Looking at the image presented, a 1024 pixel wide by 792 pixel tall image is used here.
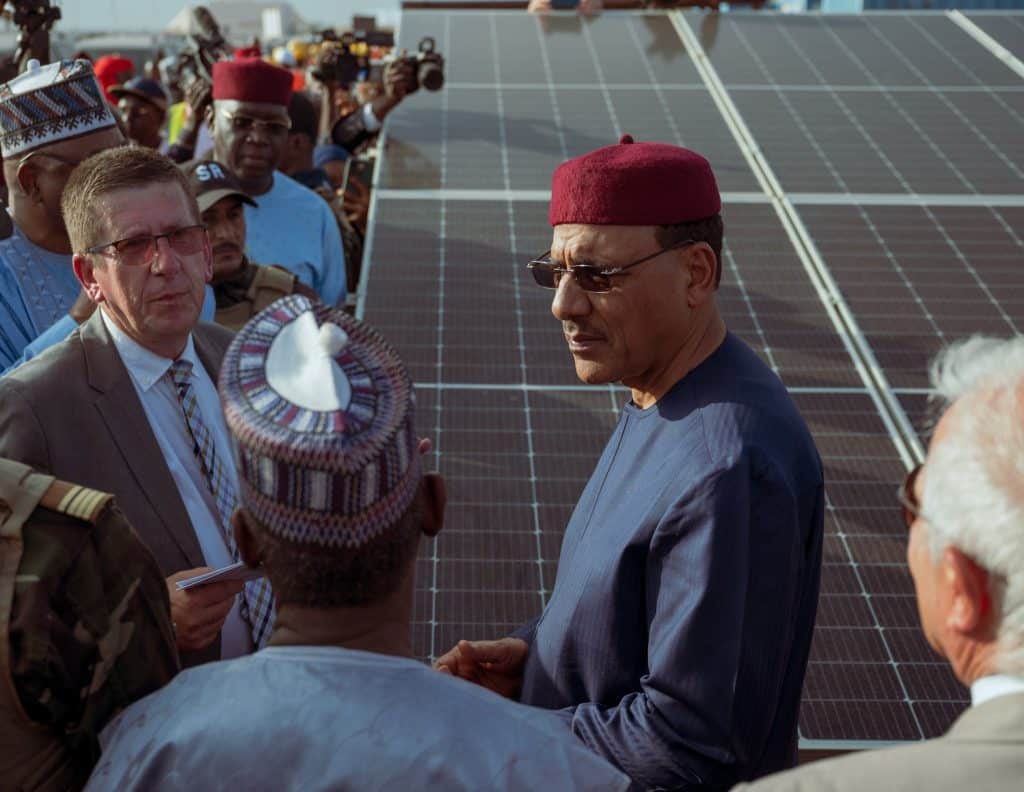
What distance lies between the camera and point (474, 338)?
4672 mm

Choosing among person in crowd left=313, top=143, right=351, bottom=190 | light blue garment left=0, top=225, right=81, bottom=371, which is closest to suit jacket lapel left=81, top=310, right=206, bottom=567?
light blue garment left=0, top=225, right=81, bottom=371

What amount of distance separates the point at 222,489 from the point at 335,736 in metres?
1.49

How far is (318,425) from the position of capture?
1808 mm

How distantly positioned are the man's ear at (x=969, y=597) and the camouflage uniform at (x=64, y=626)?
131 cm

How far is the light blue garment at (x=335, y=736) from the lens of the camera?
70.0 inches

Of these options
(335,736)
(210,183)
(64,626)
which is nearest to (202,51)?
(210,183)

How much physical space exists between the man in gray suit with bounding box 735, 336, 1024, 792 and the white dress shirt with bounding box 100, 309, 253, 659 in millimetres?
1836

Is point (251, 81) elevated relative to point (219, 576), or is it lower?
lower

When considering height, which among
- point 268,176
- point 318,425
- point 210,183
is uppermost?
point 318,425

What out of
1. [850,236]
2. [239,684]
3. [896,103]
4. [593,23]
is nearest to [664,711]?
[239,684]

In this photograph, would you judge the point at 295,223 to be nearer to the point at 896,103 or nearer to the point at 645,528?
the point at 896,103

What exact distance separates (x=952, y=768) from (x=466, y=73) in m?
6.14

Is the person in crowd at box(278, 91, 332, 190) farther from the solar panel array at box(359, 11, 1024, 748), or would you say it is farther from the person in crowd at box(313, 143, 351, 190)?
the person in crowd at box(313, 143, 351, 190)

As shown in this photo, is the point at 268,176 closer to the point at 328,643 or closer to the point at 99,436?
the point at 99,436
